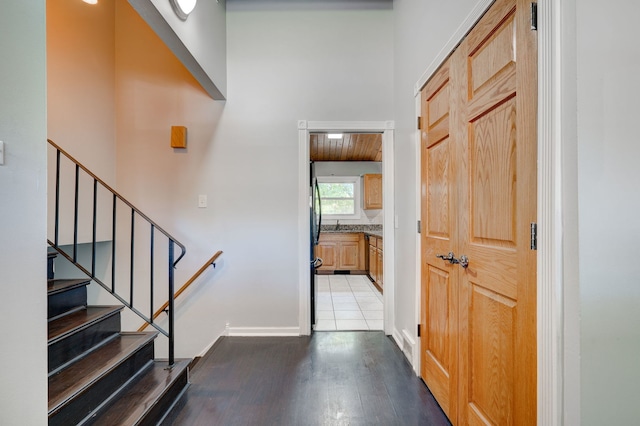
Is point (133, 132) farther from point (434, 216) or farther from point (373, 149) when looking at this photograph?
point (373, 149)

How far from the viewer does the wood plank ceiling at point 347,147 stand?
5039 millimetres

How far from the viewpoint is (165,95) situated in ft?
9.73

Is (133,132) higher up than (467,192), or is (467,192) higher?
(133,132)

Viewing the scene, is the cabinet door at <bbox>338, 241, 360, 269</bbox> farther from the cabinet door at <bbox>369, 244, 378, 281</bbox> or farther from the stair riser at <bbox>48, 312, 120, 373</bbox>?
the stair riser at <bbox>48, 312, 120, 373</bbox>

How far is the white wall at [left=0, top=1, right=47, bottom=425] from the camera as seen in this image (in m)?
0.91

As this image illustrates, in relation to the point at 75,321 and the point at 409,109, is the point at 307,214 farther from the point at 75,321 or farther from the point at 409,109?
the point at 75,321

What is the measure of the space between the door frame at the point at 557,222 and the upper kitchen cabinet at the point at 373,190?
18.0 feet

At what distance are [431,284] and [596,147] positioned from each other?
1307 millimetres

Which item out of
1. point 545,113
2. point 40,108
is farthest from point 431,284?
point 40,108

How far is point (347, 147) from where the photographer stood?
563cm

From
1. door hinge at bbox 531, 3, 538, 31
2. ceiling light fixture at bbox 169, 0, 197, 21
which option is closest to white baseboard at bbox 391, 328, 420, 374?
door hinge at bbox 531, 3, 538, 31

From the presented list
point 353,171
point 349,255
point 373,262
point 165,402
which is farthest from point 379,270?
point 165,402

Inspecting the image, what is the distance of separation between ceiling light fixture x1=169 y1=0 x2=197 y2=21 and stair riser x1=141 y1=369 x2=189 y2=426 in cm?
232

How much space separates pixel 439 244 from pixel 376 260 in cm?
327
